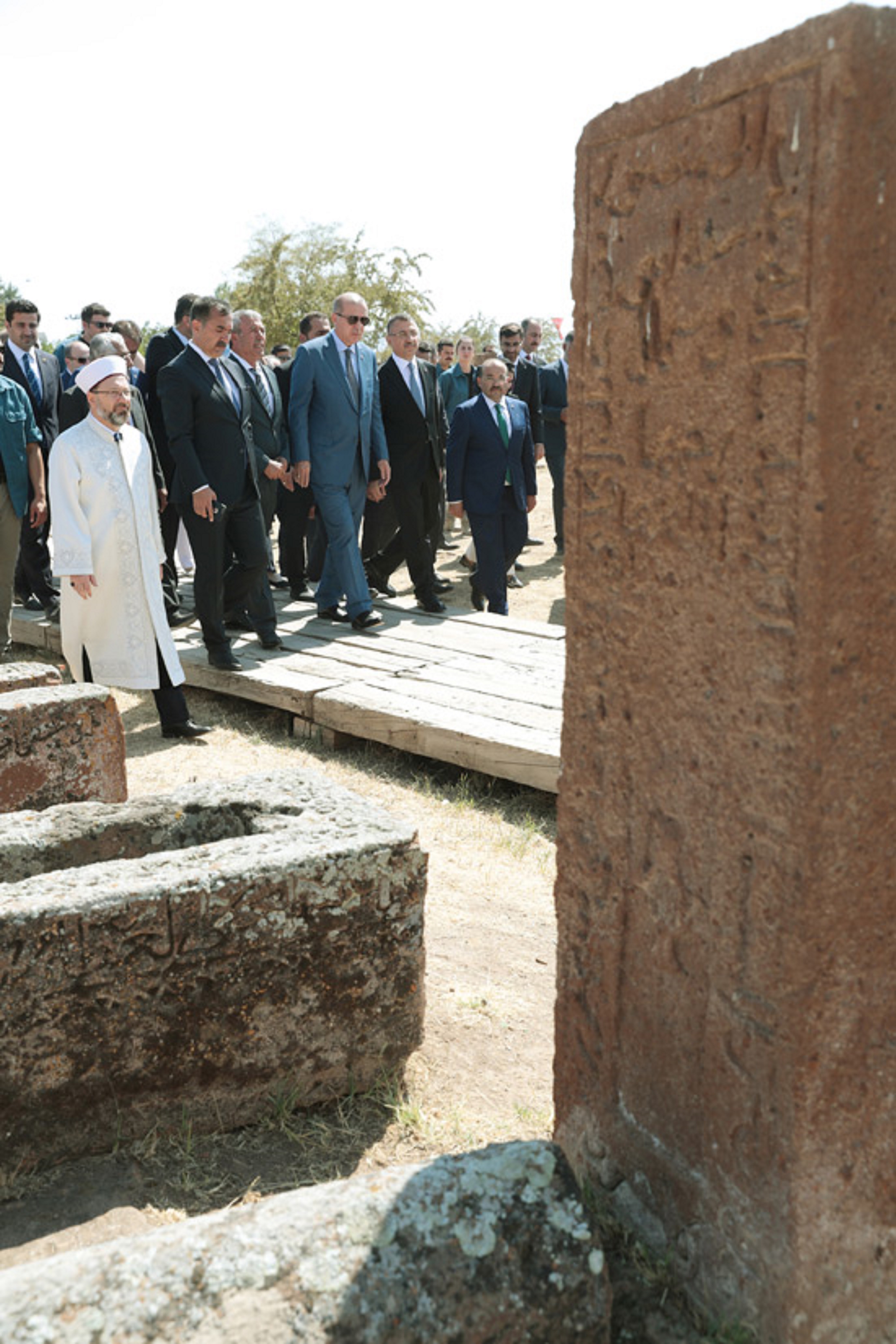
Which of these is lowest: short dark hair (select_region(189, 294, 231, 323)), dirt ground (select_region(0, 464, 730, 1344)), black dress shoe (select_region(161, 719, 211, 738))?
dirt ground (select_region(0, 464, 730, 1344))

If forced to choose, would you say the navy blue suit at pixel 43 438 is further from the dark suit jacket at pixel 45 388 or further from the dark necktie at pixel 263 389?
the dark necktie at pixel 263 389

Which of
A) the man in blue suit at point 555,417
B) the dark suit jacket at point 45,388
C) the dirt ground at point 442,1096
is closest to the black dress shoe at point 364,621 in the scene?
the dirt ground at point 442,1096

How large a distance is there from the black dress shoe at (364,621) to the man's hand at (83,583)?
6.75 ft

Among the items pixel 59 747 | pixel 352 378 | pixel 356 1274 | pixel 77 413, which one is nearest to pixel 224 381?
pixel 352 378

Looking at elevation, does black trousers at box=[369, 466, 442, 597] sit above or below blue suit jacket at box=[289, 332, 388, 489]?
below

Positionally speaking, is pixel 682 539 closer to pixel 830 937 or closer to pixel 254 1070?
pixel 830 937

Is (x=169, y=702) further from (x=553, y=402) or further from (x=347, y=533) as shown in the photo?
(x=553, y=402)

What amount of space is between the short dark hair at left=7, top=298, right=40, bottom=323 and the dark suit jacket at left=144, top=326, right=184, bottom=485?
3.33ft

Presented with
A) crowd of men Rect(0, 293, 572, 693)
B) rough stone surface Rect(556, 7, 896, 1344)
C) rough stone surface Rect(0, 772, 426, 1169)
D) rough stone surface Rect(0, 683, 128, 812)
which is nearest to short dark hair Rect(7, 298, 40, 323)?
crowd of men Rect(0, 293, 572, 693)

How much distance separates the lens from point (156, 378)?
287 inches

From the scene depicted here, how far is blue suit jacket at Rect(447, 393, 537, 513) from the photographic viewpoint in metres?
8.02

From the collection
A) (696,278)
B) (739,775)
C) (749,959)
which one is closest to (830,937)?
(749,959)

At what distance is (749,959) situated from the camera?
1.73 m

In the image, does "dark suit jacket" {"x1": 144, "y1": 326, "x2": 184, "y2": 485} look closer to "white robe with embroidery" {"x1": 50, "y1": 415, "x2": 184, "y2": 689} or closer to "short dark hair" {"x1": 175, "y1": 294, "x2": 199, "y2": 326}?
"short dark hair" {"x1": 175, "y1": 294, "x2": 199, "y2": 326}
